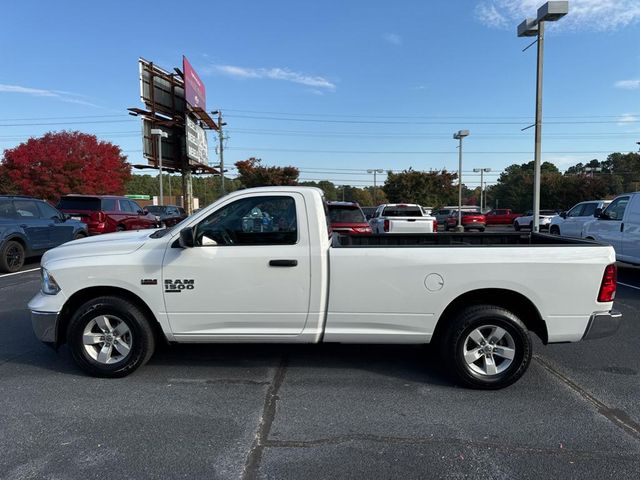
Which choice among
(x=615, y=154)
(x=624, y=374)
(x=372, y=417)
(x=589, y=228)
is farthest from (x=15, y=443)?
(x=615, y=154)

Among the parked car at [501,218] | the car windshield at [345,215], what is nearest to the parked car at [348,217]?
the car windshield at [345,215]

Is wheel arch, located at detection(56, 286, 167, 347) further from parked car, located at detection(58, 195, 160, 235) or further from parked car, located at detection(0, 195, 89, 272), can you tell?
parked car, located at detection(58, 195, 160, 235)

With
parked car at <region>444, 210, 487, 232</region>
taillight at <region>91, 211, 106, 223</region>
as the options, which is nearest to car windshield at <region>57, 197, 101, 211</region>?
taillight at <region>91, 211, 106, 223</region>

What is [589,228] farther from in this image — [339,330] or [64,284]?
[64,284]

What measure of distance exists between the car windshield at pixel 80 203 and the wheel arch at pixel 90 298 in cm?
1215

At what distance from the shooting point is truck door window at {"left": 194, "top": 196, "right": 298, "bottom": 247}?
4.30 metres

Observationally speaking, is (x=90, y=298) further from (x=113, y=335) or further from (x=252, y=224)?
(x=252, y=224)

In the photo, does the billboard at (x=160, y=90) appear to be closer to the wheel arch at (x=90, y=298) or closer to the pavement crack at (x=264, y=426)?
the wheel arch at (x=90, y=298)

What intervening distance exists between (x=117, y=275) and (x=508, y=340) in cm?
350

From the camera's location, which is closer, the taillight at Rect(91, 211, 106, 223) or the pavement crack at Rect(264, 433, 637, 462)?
the pavement crack at Rect(264, 433, 637, 462)

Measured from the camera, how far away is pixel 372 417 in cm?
368

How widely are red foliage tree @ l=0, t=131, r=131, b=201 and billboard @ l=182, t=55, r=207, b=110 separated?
9.63m

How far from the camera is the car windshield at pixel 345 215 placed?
1136 cm

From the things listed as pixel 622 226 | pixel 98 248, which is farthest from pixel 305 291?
pixel 622 226
